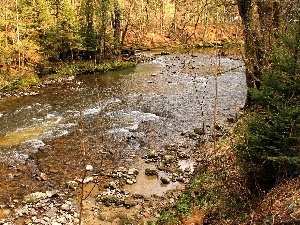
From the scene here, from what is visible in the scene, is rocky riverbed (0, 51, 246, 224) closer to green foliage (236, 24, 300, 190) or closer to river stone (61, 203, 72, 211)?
river stone (61, 203, 72, 211)

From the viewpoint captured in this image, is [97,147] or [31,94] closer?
[97,147]

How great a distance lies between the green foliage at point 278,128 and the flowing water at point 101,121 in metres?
1.26

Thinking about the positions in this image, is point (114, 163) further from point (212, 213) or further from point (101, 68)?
point (101, 68)

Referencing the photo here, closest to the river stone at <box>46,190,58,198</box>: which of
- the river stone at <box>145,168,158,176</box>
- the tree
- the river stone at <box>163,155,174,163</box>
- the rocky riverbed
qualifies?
the rocky riverbed

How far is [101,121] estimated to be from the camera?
33.0 ft

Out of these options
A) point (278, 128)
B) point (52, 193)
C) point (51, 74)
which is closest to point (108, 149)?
point (52, 193)

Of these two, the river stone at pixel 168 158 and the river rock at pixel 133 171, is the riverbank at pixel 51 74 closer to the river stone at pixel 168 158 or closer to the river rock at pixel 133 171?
the river stone at pixel 168 158

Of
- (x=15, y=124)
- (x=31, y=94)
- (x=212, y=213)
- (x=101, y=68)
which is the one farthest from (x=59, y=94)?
(x=212, y=213)

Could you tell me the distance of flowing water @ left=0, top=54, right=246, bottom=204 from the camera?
1144 centimetres

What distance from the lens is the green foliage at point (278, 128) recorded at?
19.1 feet

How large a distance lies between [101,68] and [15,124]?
1327cm

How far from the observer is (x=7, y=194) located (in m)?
9.73

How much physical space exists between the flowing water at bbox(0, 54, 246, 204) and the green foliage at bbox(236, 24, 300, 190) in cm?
126

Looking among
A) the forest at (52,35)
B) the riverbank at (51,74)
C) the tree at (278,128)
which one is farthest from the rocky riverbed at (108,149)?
the forest at (52,35)
